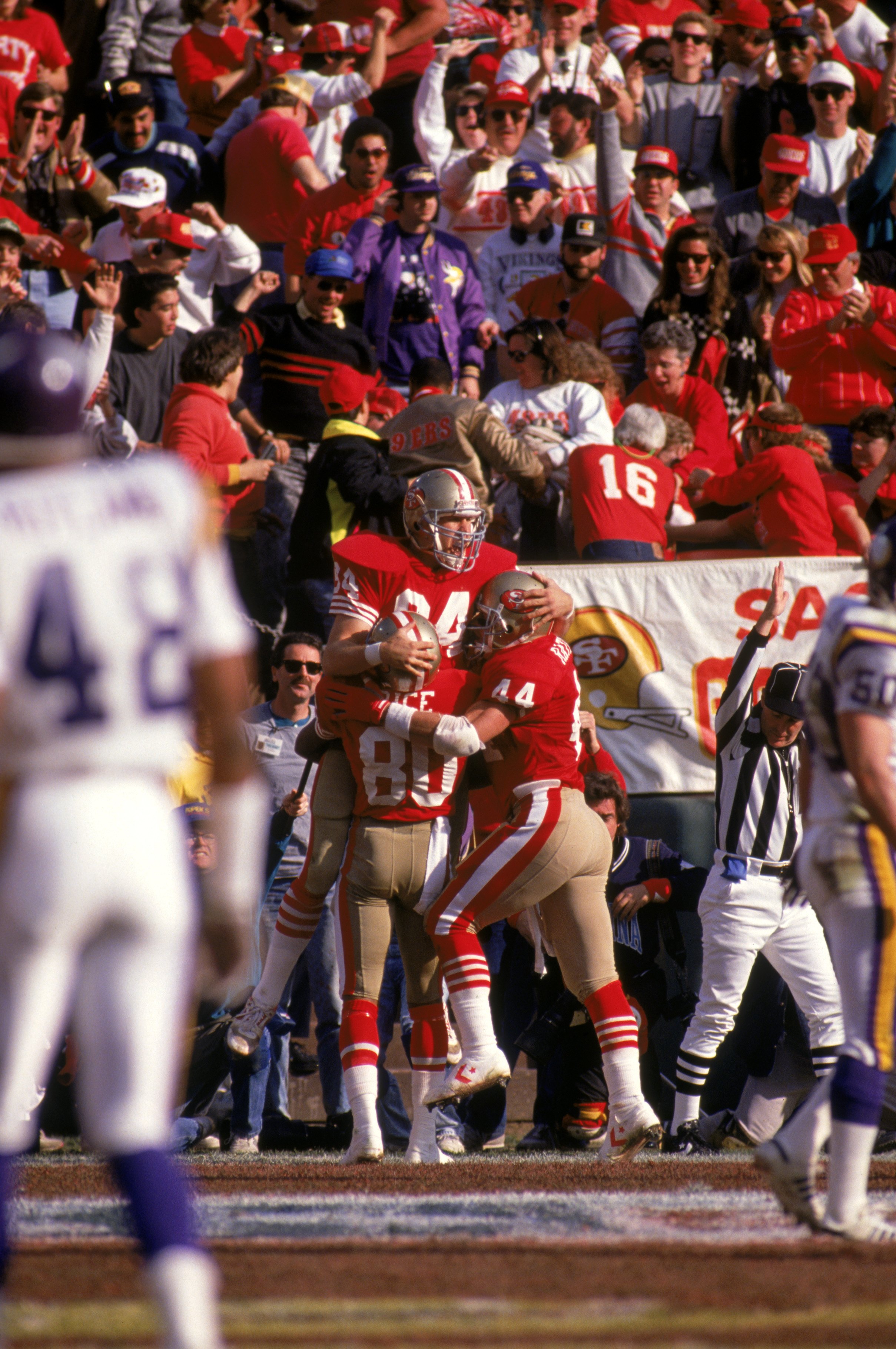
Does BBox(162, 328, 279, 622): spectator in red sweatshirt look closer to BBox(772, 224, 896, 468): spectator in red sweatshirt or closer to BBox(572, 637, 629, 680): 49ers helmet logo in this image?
BBox(572, 637, 629, 680): 49ers helmet logo

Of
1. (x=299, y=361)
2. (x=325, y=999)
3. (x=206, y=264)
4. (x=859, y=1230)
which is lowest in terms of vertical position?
(x=325, y=999)

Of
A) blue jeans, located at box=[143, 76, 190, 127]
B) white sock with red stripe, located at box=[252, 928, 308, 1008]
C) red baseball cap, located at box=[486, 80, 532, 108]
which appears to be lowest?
white sock with red stripe, located at box=[252, 928, 308, 1008]

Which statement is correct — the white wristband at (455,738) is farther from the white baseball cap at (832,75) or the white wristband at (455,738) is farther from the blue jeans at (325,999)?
the white baseball cap at (832,75)

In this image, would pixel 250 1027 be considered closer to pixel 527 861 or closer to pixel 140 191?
pixel 527 861

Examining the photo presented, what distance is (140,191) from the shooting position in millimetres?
10008

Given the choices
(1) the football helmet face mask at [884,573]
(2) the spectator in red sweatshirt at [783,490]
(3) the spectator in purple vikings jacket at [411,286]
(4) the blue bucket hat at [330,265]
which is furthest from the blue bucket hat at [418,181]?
(1) the football helmet face mask at [884,573]

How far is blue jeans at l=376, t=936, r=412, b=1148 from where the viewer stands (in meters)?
6.96

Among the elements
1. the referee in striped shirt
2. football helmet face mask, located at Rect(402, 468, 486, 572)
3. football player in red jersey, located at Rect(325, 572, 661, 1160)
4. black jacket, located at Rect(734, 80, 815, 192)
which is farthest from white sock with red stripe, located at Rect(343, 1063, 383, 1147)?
black jacket, located at Rect(734, 80, 815, 192)

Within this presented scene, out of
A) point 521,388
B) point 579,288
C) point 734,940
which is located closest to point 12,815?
point 734,940

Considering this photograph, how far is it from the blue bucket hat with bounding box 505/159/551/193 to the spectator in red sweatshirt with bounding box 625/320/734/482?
1873 millimetres

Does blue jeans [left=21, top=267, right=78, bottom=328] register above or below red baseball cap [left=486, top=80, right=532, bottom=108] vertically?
below

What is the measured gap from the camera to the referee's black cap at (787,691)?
6805mm

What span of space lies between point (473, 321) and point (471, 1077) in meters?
6.15

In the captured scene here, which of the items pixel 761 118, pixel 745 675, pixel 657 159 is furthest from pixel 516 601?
pixel 761 118
